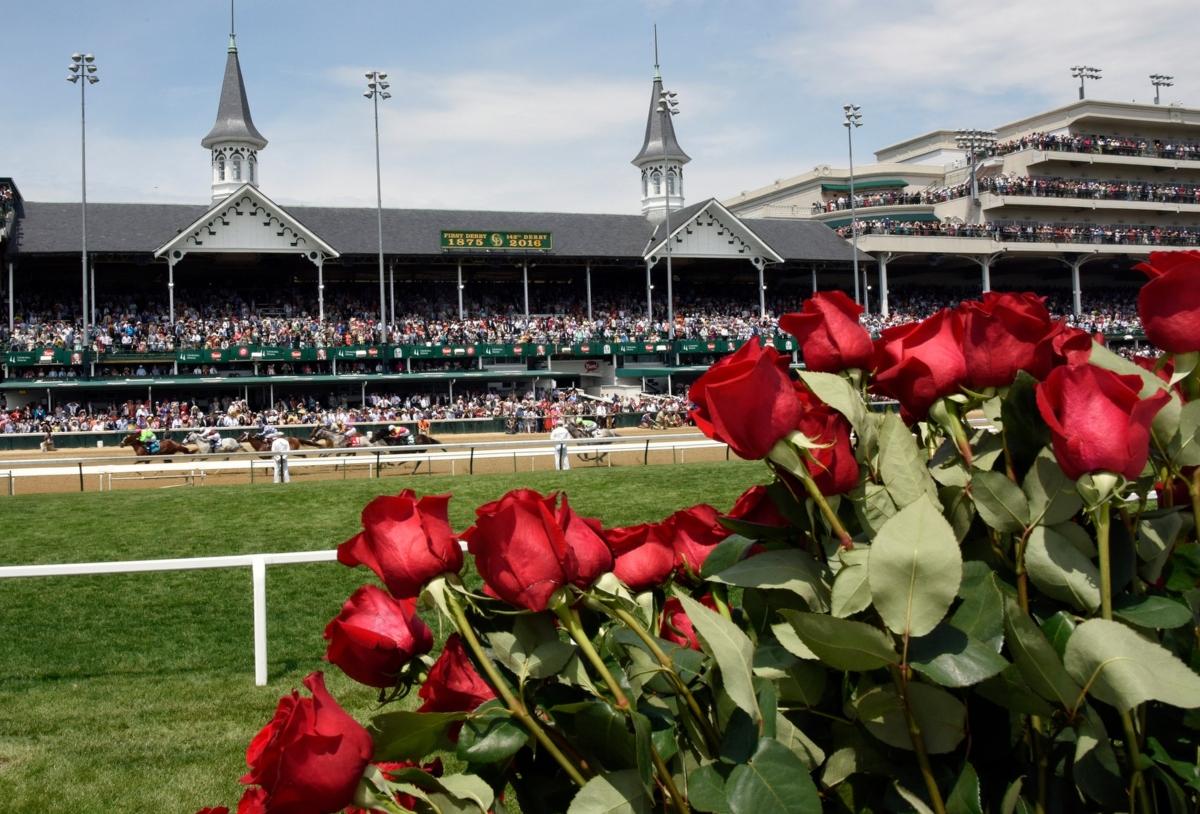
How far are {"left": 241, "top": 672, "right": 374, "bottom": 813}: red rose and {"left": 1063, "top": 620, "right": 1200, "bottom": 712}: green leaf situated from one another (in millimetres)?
746

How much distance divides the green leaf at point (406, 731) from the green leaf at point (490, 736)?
0.8 inches

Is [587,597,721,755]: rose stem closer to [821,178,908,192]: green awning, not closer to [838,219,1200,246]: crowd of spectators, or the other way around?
[838,219,1200,246]: crowd of spectators

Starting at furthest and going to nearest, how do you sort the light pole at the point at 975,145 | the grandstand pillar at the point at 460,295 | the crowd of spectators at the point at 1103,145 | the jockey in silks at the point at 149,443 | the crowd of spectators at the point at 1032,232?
the crowd of spectators at the point at 1103,145, the light pole at the point at 975,145, the crowd of spectators at the point at 1032,232, the grandstand pillar at the point at 460,295, the jockey in silks at the point at 149,443

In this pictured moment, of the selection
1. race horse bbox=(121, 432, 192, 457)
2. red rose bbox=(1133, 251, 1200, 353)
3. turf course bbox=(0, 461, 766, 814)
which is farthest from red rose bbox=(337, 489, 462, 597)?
race horse bbox=(121, 432, 192, 457)

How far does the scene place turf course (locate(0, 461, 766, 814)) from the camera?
5164 mm

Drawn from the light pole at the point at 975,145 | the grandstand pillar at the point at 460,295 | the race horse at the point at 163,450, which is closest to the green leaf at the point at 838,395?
the race horse at the point at 163,450

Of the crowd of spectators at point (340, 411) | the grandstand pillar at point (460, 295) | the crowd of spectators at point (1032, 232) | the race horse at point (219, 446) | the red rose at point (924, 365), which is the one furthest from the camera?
the crowd of spectators at point (1032, 232)

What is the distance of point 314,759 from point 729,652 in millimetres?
439

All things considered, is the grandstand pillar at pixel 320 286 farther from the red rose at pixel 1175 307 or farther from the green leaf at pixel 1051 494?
the green leaf at pixel 1051 494

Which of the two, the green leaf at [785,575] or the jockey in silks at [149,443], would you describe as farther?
the jockey in silks at [149,443]

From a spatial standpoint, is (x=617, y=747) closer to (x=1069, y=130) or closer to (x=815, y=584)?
(x=815, y=584)

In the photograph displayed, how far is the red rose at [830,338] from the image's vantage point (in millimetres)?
1415

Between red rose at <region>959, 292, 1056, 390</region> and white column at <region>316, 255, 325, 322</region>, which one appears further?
white column at <region>316, 255, 325, 322</region>

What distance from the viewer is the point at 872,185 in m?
70.9
